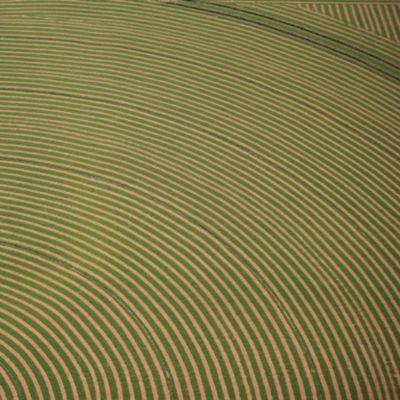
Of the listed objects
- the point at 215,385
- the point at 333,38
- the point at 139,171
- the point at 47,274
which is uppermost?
the point at 333,38

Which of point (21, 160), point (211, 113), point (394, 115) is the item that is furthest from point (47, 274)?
point (394, 115)

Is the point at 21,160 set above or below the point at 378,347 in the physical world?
above

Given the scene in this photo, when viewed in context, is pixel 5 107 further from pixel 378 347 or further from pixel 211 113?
pixel 378 347

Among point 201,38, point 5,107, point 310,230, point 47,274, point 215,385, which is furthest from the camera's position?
point 201,38

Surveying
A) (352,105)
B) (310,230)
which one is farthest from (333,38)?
(310,230)

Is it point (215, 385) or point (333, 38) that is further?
point (333, 38)

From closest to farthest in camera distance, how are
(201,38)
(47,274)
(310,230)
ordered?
(47,274), (310,230), (201,38)
